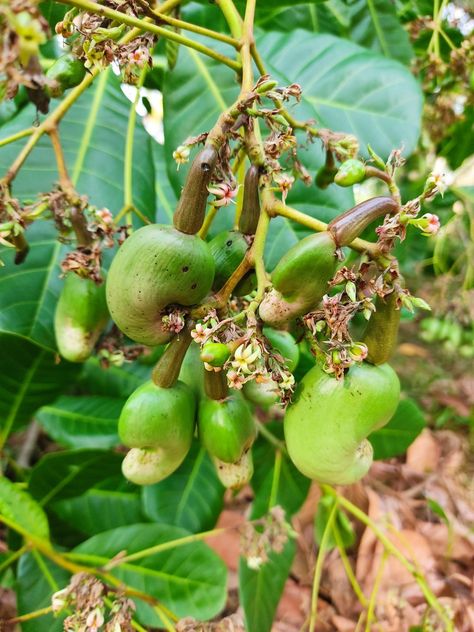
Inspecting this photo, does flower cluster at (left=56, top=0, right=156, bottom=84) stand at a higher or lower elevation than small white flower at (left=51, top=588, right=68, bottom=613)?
higher

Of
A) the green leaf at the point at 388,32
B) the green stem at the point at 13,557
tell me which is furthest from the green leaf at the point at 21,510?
the green leaf at the point at 388,32

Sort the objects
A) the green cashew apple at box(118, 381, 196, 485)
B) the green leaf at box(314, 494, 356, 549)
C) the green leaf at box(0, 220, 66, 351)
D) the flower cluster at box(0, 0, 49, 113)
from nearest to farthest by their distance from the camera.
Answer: the flower cluster at box(0, 0, 49, 113), the green cashew apple at box(118, 381, 196, 485), the green leaf at box(0, 220, 66, 351), the green leaf at box(314, 494, 356, 549)

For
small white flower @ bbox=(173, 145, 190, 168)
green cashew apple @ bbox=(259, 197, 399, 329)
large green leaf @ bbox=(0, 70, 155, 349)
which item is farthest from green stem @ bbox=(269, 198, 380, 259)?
large green leaf @ bbox=(0, 70, 155, 349)

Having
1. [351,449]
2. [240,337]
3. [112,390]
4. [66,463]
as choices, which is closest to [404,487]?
[112,390]

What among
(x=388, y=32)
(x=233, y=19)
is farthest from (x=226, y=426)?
(x=388, y=32)

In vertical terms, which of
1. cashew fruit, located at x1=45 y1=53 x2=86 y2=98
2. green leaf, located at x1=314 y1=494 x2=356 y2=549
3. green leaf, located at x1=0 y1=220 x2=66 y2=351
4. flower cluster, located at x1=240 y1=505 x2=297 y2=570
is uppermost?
cashew fruit, located at x1=45 y1=53 x2=86 y2=98

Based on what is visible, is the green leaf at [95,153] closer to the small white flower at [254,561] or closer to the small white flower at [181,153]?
the small white flower at [181,153]

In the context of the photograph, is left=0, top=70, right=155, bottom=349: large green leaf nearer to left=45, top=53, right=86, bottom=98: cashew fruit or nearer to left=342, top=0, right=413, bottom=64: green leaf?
left=45, top=53, right=86, bottom=98: cashew fruit
